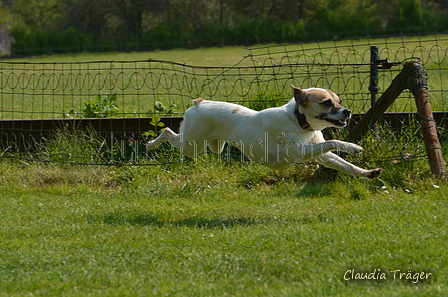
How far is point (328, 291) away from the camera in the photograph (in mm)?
3811

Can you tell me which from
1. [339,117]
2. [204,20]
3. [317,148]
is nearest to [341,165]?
[317,148]

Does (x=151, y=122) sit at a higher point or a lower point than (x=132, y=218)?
higher

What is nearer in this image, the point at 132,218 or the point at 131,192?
the point at 132,218


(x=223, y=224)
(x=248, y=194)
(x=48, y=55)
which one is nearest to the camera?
(x=223, y=224)

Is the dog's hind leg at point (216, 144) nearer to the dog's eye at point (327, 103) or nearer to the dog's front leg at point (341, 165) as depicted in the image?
the dog's front leg at point (341, 165)

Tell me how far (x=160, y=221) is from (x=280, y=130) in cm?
155

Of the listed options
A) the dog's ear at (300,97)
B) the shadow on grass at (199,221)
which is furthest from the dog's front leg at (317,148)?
the shadow on grass at (199,221)

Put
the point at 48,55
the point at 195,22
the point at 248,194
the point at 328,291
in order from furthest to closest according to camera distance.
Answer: the point at 195,22 → the point at 48,55 → the point at 248,194 → the point at 328,291

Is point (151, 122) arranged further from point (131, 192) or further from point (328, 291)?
point (328, 291)

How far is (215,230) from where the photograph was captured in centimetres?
544

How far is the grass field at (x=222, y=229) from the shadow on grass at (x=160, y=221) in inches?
0.7

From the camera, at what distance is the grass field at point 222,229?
4059 millimetres

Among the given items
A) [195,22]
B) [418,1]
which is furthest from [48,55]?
[418,1]

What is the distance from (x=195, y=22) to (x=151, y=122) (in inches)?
2174
